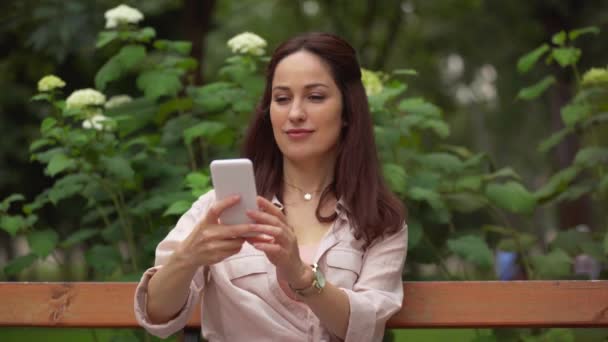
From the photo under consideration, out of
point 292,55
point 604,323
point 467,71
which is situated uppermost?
point 292,55

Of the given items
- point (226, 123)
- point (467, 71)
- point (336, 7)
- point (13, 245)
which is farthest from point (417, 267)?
point (467, 71)

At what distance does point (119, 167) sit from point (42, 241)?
20.2 inches

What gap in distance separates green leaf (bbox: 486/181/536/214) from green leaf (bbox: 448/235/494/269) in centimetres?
31

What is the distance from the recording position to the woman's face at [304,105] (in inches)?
128

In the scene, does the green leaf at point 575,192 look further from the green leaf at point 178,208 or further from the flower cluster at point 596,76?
the green leaf at point 178,208

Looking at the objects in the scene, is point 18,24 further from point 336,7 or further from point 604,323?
point 336,7

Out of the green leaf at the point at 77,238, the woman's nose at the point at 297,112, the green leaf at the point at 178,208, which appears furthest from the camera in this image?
the green leaf at the point at 77,238

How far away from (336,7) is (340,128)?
38.8 feet

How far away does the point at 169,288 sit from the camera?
2.99m

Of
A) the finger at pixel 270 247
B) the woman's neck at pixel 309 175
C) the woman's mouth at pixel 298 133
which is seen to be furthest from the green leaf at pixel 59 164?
the finger at pixel 270 247

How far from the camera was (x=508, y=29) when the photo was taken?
14.0 metres

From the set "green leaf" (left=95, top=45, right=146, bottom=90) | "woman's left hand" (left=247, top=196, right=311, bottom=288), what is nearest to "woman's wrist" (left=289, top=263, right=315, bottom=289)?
"woman's left hand" (left=247, top=196, right=311, bottom=288)

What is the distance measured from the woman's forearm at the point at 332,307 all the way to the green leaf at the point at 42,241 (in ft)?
6.05

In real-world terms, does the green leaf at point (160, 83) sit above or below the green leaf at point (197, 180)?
above
